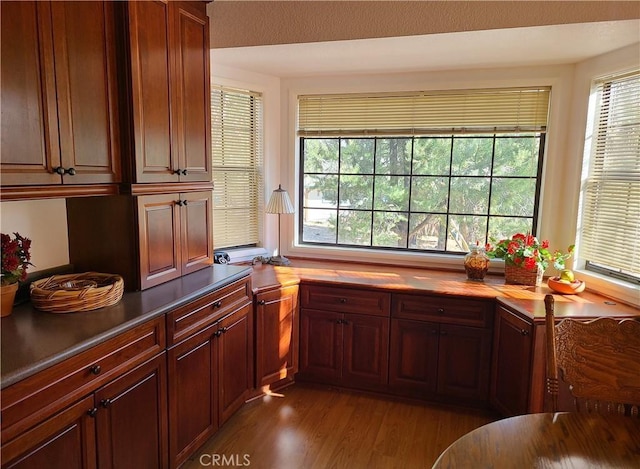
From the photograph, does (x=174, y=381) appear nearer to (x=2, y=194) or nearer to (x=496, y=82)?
(x=2, y=194)

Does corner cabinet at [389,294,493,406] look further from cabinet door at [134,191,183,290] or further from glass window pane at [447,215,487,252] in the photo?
cabinet door at [134,191,183,290]

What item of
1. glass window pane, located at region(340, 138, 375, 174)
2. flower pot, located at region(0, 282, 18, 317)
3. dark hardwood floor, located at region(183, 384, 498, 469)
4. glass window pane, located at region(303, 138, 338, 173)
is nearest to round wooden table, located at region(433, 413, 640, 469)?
dark hardwood floor, located at region(183, 384, 498, 469)

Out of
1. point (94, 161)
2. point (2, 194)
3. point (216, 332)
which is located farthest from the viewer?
point (216, 332)

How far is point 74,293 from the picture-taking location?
68.5 inches

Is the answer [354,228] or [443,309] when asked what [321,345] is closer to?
[443,309]

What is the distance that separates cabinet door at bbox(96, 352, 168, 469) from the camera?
5.25 feet

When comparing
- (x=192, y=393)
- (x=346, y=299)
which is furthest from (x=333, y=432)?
(x=192, y=393)

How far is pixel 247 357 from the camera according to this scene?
8.79ft

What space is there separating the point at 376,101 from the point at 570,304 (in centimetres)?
194

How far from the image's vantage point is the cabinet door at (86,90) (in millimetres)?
1653

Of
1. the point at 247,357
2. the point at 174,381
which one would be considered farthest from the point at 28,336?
the point at 247,357

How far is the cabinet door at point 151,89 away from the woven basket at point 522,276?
7.32ft

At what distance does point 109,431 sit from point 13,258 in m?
0.75

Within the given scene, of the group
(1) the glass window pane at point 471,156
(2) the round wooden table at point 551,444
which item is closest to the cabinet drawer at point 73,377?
(2) the round wooden table at point 551,444
